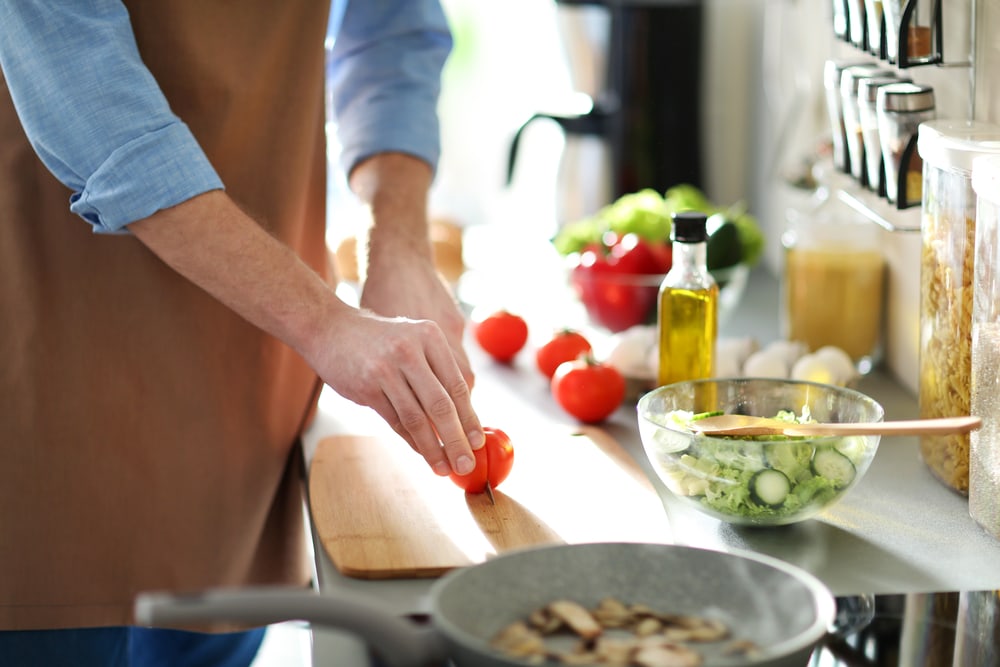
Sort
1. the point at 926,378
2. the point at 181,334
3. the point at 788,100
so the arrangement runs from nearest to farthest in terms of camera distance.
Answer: the point at 926,378 < the point at 181,334 < the point at 788,100

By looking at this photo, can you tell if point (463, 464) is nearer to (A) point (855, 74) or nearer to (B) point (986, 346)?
(B) point (986, 346)

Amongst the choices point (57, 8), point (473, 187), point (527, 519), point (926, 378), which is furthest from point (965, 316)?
point (473, 187)

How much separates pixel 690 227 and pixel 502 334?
0.44 meters

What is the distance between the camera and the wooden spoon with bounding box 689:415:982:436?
88cm

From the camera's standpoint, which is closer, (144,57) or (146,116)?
(146,116)

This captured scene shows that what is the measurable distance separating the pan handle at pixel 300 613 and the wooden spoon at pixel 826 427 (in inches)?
15.9

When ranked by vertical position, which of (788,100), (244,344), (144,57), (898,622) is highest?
(144,57)

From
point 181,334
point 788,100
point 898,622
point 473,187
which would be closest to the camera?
point 898,622

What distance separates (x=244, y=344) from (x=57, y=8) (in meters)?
0.38

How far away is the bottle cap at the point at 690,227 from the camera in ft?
3.76

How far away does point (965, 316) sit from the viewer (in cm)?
98

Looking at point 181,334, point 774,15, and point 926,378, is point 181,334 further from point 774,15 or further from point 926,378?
point 774,15

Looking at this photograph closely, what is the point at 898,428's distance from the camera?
0.88 m

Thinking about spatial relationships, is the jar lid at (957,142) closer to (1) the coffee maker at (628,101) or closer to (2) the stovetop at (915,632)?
(2) the stovetop at (915,632)
